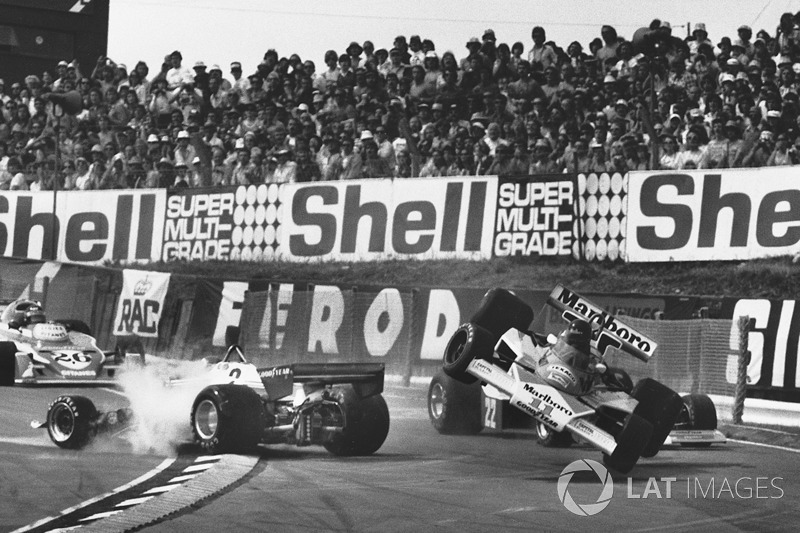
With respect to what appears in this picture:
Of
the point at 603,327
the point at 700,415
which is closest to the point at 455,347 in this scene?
the point at 603,327

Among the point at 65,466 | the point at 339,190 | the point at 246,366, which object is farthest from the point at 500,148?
the point at 65,466

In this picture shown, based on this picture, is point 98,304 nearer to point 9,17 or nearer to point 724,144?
point 724,144

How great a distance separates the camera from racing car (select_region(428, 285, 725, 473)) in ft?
33.9

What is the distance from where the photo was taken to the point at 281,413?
11.5m

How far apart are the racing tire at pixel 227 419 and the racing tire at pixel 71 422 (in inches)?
46.8

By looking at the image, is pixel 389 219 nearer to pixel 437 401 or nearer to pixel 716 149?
pixel 716 149

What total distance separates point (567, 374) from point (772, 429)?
169 inches

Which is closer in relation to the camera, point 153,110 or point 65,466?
point 65,466

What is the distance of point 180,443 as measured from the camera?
458 inches

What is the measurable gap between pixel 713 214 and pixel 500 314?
808cm

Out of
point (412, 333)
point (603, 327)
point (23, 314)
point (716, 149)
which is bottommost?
point (23, 314)

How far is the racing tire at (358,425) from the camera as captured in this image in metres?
11.3

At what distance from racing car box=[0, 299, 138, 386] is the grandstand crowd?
5919 millimetres

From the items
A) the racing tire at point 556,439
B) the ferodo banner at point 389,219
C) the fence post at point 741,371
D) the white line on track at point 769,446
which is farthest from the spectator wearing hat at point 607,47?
the racing tire at point 556,439
